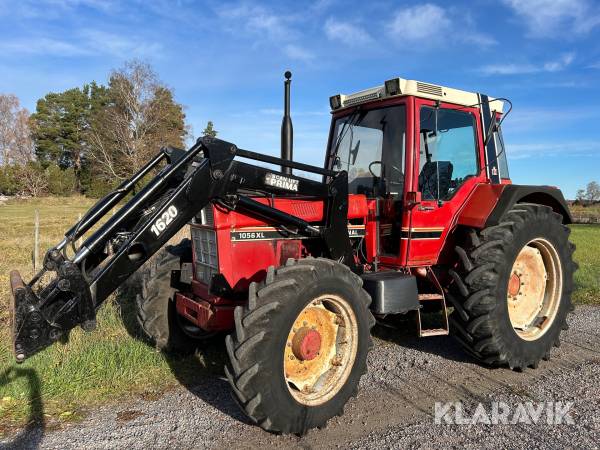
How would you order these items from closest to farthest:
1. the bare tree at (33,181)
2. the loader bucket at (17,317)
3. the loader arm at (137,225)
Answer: the loader bucket at (17,317) → the loader arm at (137,225) → the bare tree at (33,181)

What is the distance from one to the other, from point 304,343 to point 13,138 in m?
65.0

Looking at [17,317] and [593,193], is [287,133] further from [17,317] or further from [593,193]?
[593,193]

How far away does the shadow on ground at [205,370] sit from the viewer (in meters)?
3.88

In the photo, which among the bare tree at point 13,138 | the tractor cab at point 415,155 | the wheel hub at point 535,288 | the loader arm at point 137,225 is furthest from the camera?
the bare tree at point 13,138

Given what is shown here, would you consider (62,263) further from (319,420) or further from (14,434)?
(319,420)

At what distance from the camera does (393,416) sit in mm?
3684

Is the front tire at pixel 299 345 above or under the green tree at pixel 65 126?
under

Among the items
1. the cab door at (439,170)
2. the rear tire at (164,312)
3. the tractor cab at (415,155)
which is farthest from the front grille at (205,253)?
the cab door at (439,170)

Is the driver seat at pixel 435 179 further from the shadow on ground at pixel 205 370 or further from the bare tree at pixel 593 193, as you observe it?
the bare tree at pixel 593 193

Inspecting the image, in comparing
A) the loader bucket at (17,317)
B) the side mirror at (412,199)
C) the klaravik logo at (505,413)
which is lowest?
the klaravik logo at (505,413)

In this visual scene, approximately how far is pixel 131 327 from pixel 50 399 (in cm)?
159

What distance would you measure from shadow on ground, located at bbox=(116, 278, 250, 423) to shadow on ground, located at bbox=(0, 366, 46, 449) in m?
1.08

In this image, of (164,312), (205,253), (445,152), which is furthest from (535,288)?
(164,312)

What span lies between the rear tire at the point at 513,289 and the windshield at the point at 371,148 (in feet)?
3.25
